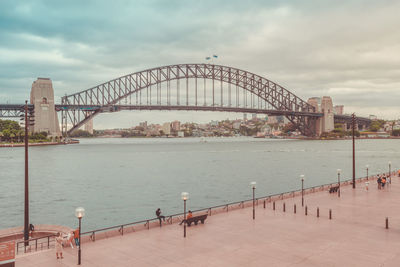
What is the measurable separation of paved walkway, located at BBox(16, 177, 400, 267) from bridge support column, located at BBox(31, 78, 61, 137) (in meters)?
96.5

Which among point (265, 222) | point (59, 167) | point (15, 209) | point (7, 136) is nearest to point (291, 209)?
point (265, 222)

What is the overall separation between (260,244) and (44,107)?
101752mm

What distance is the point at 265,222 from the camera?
590 inches

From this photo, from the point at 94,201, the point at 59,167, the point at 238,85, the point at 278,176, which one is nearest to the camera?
the point at 94,201

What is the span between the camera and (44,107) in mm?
102625

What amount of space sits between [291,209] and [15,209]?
18.4m

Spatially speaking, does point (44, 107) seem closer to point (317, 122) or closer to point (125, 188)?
point (125, 188)

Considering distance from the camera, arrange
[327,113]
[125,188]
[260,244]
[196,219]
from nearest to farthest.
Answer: [260,244], [196,219], [125,188], [327,113]

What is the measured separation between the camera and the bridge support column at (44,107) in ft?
334

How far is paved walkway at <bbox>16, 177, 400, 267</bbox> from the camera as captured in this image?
34.1 ft

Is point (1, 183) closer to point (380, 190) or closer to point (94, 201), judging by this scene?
point (94, 201)

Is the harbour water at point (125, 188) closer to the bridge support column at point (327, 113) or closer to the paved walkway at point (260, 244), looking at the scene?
the paved walkway at point (260, 244)

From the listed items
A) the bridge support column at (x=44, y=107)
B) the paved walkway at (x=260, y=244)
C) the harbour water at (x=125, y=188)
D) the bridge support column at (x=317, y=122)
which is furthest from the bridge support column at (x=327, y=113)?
the paved walkway at (x=260, y=244)

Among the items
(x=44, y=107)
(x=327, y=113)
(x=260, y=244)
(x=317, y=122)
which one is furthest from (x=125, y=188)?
(x=317, y=122)
